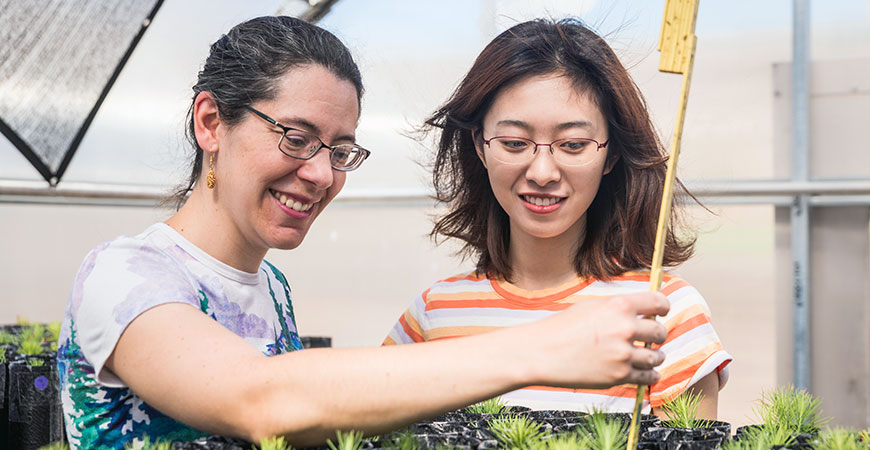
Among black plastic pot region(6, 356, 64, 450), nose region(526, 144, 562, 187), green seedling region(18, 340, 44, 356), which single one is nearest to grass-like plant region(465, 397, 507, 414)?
nose region(526, 144, 562, 187)

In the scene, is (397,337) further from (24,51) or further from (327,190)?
(24,51)

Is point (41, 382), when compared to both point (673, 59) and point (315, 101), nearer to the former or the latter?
point (315, 101)

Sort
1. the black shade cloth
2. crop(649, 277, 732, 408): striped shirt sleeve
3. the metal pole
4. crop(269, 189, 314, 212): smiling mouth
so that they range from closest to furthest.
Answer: crop(269, 189, 314, 212): smiling mouth < crop(649, 277, 732, 408): striped shirt sleeve < the black shade cloth < the metal pole

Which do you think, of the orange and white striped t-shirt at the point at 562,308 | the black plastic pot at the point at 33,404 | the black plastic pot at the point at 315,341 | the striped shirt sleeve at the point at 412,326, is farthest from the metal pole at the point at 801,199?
the black plastic pot at the point at 33,404

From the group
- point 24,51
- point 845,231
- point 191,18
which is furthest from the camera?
point 191,18

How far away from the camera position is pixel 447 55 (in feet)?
15.4

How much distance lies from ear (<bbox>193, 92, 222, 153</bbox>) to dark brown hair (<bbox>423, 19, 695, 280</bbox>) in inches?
22.0

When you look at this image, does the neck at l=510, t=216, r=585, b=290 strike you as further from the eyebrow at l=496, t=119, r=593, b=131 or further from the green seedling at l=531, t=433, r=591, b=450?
the green seedling at l=531, t=433, r=591, b=450

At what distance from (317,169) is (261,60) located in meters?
0.19

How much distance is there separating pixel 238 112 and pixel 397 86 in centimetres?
359

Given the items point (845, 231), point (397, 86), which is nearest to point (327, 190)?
point (397, 86)

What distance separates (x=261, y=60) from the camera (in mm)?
1145

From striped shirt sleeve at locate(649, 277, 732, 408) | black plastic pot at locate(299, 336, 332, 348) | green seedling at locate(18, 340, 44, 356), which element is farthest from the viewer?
black plastic pot at locate(299, 336, 332, 348)

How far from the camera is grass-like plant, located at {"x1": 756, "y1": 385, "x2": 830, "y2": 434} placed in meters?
0.90
